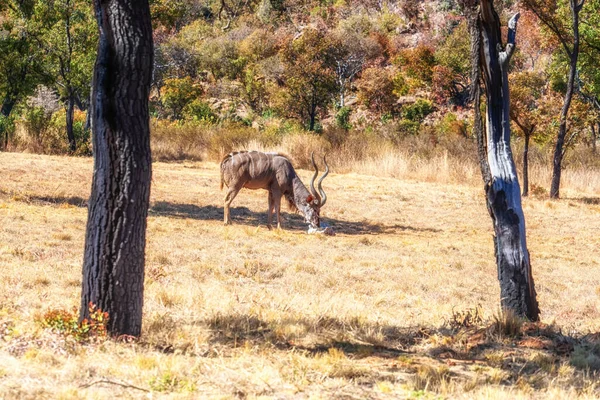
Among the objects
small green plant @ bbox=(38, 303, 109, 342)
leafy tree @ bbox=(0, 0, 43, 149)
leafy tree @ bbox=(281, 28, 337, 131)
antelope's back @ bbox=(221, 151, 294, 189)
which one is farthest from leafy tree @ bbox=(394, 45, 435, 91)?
small green plant @ bbox=(38, 303, 109, 342)

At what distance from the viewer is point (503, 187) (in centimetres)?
776

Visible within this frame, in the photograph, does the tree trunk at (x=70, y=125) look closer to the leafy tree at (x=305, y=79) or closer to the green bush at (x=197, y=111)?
the leafy tree at (x=305, y=79)

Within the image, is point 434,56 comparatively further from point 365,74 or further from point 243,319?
point 243,319

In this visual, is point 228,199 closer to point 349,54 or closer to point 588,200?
point 588,200

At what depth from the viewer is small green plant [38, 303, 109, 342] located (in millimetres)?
5758

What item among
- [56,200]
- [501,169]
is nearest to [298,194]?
[56,200]

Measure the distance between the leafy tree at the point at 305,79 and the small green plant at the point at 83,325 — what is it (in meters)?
34.0

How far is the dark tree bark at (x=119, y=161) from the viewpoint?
18.8ft

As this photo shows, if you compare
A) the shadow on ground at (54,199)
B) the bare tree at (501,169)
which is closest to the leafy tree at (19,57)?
the shadow on ground at (54,199)

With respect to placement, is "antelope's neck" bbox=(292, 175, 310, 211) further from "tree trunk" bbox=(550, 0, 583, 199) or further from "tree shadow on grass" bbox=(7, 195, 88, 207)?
"tree trunk" bbox=(550, 0, 583, 199)

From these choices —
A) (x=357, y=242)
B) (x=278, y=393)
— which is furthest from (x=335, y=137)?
(x=278, y=393)

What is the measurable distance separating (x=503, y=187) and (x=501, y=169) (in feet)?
0.60

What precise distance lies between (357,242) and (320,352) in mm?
8389

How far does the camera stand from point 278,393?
5.06 metres
